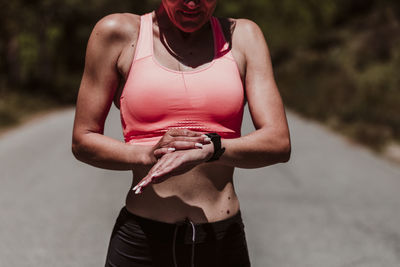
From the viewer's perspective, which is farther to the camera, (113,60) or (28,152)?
(28,152)

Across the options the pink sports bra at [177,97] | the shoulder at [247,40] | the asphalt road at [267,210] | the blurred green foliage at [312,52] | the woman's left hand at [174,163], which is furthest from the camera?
the blurred green foliage at [312,52]

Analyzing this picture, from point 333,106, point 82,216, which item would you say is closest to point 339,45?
point 333,106

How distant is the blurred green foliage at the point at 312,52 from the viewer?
56.9 feet

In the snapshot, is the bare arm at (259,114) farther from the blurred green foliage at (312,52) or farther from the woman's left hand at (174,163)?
the blurred green foliage at (312,52)

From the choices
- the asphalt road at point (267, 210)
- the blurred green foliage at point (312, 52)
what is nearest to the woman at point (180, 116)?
the asphalt road at point (267, 210)

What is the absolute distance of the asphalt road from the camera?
5086 millimetres

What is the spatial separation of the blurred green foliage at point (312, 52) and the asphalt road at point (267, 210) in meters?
3.57

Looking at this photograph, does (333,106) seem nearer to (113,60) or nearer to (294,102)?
(294,102)

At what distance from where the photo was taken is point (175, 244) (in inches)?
66.9

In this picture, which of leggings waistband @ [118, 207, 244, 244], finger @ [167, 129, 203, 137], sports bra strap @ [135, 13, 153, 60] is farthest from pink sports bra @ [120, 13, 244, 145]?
leggings waistband @ [118, 207, 244, 244]

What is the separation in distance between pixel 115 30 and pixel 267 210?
196 inches

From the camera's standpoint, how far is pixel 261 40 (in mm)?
1738

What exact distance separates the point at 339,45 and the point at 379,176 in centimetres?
2568

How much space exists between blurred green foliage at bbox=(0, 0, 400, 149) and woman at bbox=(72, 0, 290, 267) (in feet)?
34.0
